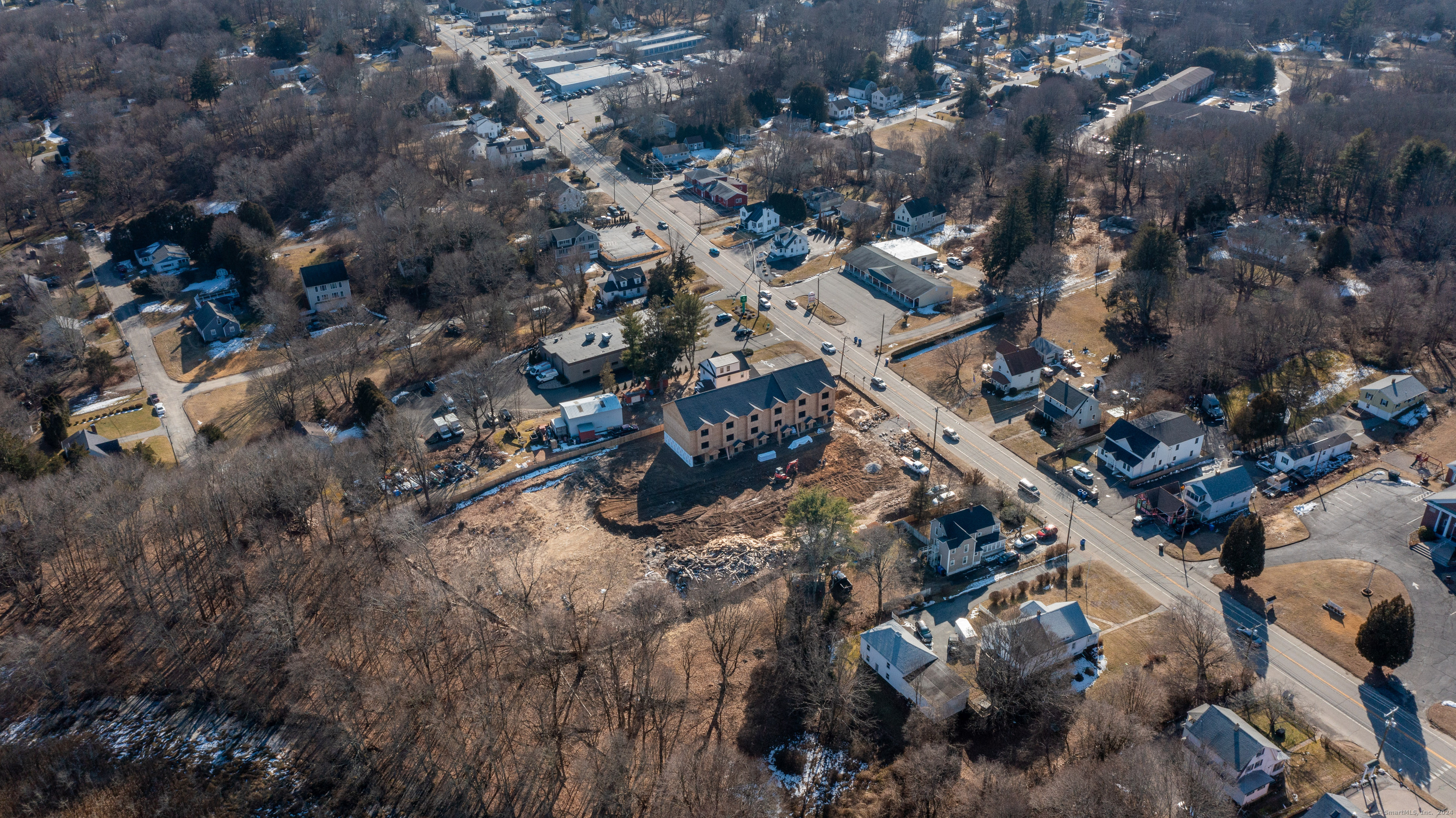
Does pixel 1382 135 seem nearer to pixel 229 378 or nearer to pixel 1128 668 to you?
pixel 1128 668

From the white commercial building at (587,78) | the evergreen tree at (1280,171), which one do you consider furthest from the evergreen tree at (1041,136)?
the white commercial building at (587,78)

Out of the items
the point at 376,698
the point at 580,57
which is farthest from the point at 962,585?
the point at 580,57

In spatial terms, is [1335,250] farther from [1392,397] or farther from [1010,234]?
[1010,234]

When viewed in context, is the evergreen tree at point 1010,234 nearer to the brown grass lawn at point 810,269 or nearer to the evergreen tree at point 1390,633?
the brown grass lawn at point 810,269

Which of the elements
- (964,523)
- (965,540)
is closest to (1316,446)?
(964,523)

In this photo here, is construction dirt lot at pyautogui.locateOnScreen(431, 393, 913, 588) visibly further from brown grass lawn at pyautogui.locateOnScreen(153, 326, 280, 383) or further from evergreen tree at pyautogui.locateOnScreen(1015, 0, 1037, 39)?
evergreen tree at pyautogui.locateOnScreen(1015, 0, 1037, 39)

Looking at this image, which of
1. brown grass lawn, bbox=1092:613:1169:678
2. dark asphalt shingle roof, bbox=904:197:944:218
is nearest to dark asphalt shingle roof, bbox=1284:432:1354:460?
brown grass lawn, bbox=1092:613:1169:678
